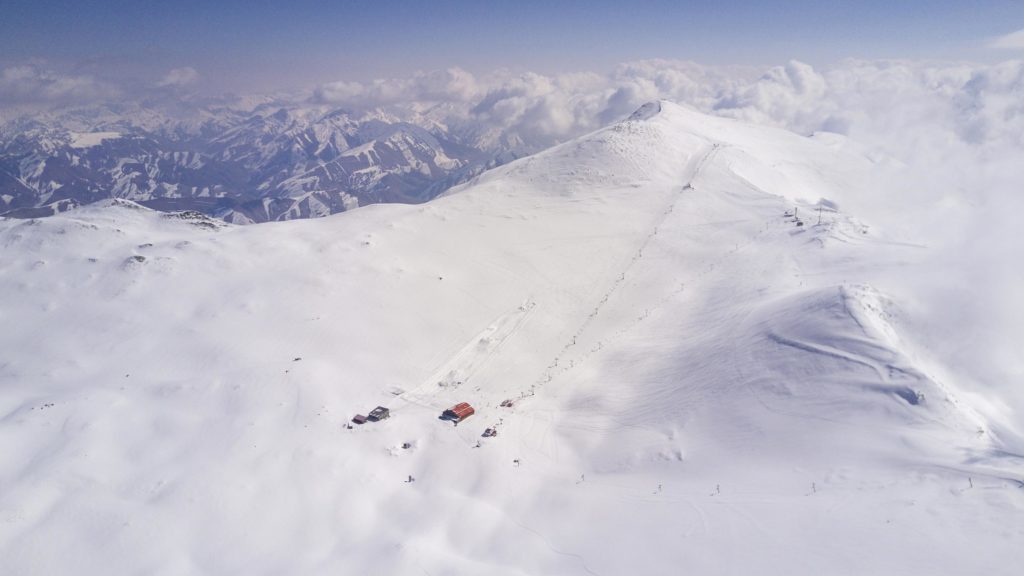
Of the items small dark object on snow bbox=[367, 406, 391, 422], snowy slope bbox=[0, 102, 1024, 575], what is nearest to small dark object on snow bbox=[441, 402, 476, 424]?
snowy slope bbox=[0, 102, 1024, 575]

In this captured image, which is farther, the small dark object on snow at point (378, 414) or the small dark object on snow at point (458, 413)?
the small dark object on snow at point (458, 413)

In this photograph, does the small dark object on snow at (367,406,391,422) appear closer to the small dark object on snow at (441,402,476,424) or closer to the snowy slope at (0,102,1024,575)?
the snowy slope at (0,102,1024,575)

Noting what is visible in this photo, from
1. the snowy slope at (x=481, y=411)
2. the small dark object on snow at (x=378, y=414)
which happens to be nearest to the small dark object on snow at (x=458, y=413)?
the snowy slope at (x=481, y=411)

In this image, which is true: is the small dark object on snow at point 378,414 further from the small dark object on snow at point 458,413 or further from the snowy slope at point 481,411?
the small dark object on snow at point 458,413

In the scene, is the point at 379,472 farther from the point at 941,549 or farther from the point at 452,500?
the point at 941,549

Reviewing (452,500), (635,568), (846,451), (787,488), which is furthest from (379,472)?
(846,451)

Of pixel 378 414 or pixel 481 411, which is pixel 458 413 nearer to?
pixel 481 411
